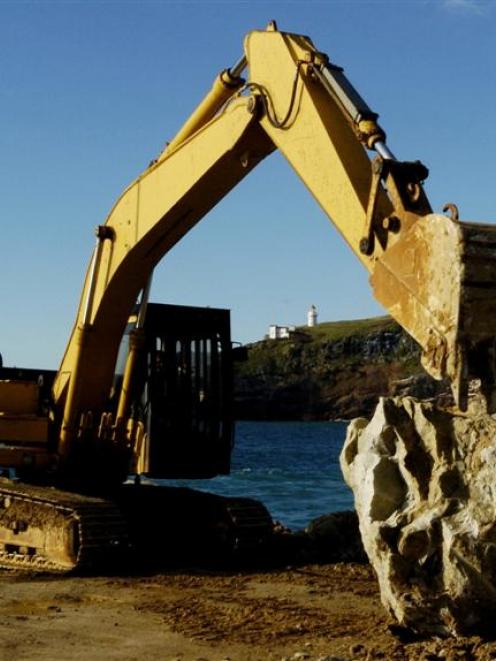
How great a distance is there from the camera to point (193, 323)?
13.8 meters

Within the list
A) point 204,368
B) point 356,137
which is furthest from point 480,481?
point 204,368

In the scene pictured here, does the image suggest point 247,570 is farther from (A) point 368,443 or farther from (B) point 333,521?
(A) point 368,443

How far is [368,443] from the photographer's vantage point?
7.49 meters

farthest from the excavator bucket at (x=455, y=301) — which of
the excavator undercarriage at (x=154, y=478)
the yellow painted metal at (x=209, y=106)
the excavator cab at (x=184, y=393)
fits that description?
the excavator cab at (x=184, y=393)

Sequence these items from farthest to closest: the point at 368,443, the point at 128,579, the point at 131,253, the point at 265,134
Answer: the point at 131,253 < the point at 128,579 < the point at 265,134 < the point at 368,443

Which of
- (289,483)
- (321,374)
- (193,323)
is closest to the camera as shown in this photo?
(193,323)

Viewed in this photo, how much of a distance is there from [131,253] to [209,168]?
5.54 feet

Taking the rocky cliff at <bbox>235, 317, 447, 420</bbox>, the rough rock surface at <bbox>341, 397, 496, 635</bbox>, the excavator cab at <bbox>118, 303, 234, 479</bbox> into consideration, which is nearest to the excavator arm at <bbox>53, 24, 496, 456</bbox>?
the rough rock surface at <bbox>341, 397, 496, 635</bbox>

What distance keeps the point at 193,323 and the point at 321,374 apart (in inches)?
3941

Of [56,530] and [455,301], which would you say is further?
[56,530]

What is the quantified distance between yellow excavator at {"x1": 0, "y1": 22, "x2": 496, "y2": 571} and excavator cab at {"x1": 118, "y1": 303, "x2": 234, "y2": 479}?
2 centimetres

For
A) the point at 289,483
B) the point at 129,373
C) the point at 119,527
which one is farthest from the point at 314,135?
the point at 289,483

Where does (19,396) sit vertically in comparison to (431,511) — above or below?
above

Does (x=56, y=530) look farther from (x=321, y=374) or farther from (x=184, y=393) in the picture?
(x=321, y=374)
